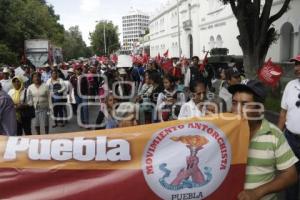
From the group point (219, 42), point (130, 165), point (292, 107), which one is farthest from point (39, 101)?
point (219, 42)

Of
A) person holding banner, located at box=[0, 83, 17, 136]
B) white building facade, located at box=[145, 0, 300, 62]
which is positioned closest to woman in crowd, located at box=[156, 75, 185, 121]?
person holding banner, located at box=[0, 83, 17, 136]

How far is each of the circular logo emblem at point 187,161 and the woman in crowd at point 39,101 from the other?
7202 millimetres

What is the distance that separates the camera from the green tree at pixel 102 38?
421ft

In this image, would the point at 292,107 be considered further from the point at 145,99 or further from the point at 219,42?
the point at 219,42

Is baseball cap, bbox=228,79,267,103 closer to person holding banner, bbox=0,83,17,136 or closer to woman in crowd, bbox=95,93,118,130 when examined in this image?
woman in crowd, bbox=95,93,118,130

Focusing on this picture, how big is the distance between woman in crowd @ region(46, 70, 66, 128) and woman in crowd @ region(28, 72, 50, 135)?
250cm

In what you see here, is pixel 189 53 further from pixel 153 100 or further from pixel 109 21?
pixel 109 21

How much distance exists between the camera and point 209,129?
369cm

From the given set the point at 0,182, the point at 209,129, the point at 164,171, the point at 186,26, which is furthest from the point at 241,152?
the point at 186,26

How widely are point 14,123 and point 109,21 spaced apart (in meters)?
133

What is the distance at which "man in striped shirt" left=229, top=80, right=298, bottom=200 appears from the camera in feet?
10.1

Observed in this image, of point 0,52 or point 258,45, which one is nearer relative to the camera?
point 258,45

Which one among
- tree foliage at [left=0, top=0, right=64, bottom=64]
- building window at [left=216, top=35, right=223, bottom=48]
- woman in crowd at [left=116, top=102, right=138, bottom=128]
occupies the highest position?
tree foliage at [left=0, top=0, right=64, bottom=64]

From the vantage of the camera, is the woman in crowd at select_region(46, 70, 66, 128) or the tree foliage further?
the tree foliage
